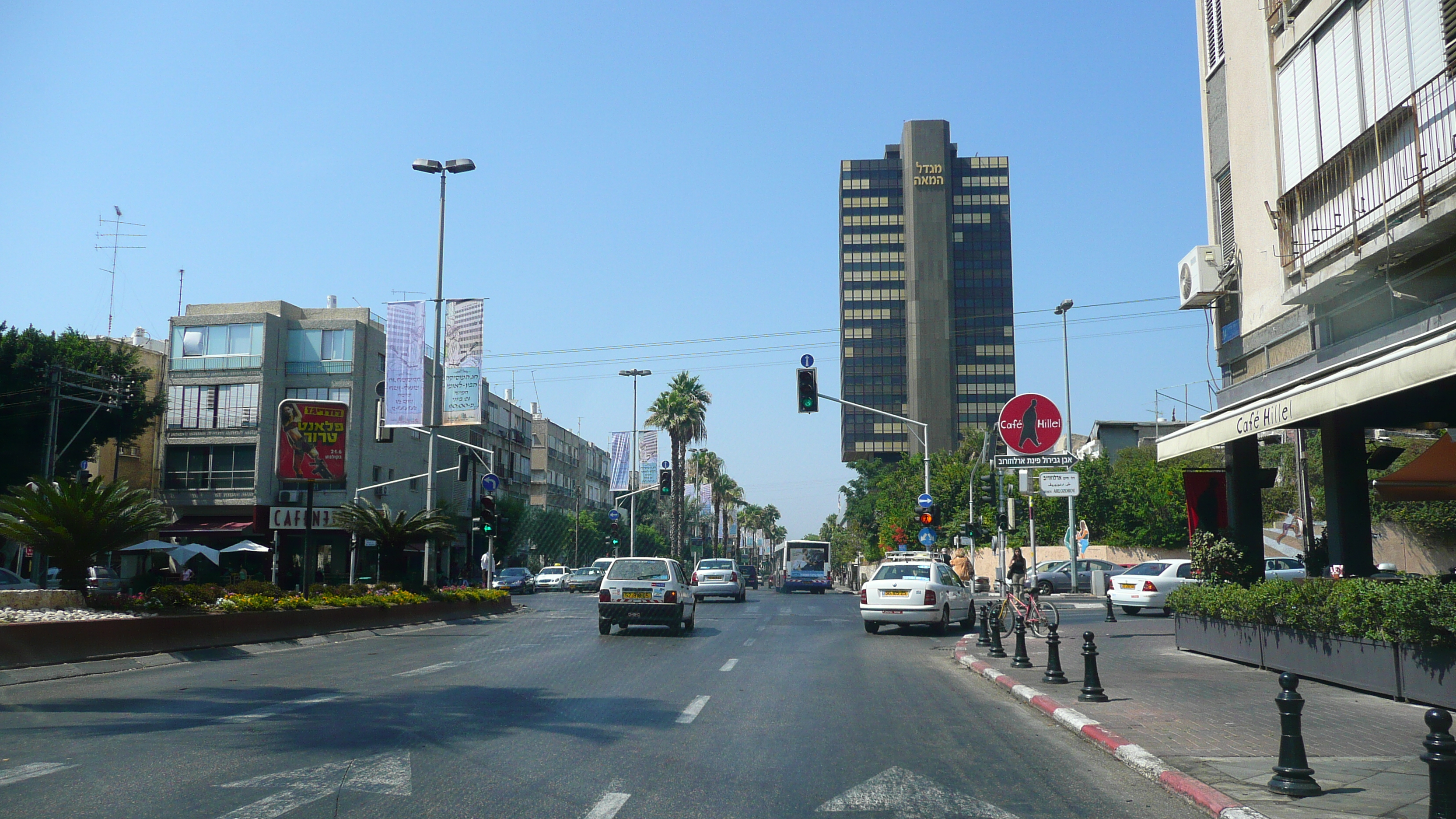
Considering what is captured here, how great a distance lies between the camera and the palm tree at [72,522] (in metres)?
16.8

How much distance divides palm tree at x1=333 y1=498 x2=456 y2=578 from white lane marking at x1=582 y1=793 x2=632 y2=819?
24051 mm

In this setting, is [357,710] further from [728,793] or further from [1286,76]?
[1286,76]

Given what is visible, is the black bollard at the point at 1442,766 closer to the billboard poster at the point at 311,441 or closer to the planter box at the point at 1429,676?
the planter box at the point at 1429,676

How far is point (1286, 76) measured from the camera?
539 inches

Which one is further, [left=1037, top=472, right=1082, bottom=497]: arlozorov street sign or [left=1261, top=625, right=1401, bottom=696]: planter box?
[left=1037, top=472, right=1082, bottom=497]: arlozorov street sign

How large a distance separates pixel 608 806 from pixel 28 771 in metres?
3.89

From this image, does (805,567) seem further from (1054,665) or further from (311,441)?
(1054,665)

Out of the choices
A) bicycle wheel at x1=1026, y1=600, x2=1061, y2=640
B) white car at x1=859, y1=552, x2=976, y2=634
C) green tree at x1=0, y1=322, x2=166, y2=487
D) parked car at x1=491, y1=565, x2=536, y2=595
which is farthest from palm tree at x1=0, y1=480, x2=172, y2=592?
parked car at x1=491, y1=565, x2=536, y2=595

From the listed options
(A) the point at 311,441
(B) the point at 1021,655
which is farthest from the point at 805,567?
(B) the point at 1021,655

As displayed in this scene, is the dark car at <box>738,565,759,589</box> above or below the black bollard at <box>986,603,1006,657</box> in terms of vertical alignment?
below

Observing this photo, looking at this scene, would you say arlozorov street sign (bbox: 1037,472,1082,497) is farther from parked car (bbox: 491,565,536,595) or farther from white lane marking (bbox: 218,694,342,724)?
parked car (bbox: 491,565,536,595)

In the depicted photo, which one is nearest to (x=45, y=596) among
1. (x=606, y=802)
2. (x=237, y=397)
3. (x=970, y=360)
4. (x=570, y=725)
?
(x=570, y=725)

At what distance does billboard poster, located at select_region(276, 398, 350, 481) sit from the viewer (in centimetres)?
2559

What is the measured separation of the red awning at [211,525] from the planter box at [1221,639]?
4569 centimetres
